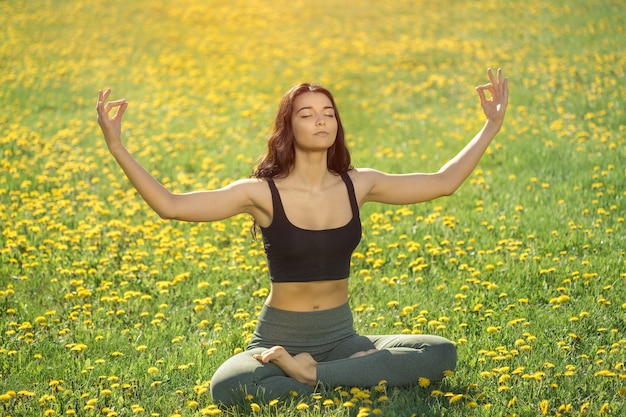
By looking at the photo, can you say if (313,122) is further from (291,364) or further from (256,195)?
(291,364)

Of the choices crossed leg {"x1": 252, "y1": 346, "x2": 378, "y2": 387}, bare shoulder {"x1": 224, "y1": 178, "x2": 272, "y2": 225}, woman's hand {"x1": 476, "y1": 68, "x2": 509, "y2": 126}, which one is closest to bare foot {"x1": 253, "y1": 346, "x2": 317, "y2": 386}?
crossed leg {"x1": 252, "y1": 346, "x2": 378, "y2": 387}

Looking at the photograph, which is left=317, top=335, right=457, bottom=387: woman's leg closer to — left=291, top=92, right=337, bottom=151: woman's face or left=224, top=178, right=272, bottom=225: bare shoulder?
left=224, top=178, right=272, bottom=225: bare shoulder

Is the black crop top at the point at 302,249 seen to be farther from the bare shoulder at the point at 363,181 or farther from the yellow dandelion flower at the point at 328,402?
the yellow dandelion flower at the point at 328,402

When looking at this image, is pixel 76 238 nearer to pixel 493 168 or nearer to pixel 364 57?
pixel 493 168

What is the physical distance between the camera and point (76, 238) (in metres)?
7.17

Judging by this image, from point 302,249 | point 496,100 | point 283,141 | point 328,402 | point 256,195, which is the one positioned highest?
point 496,100

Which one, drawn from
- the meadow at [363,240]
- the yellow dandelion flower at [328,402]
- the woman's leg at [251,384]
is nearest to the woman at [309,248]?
the woman's leg at [251,384]

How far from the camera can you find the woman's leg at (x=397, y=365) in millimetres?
4266

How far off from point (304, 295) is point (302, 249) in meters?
0.24

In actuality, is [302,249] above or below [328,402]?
above

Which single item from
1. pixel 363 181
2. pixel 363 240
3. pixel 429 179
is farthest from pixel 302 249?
pixel 363 240

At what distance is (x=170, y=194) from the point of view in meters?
4.19

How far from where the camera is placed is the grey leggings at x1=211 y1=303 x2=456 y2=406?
13.7ft

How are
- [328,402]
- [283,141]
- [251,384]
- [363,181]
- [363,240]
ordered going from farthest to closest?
[363,240] < [363,181] < [283,141] < [251,384] < [328,402]
